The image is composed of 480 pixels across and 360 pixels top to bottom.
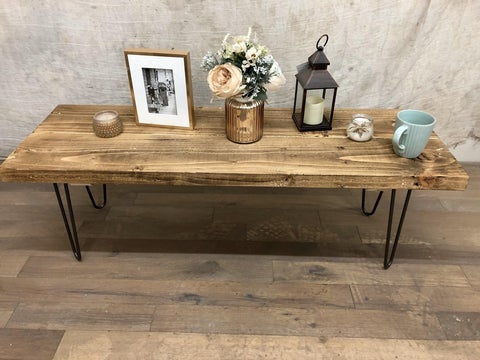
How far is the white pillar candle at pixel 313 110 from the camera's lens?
137cm

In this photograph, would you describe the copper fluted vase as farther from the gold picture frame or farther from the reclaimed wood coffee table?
the gold picture frame

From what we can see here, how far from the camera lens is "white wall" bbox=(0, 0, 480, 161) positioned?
1666 millimetres

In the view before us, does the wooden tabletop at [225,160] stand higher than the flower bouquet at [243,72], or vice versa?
the flower bouquet at [243,72]

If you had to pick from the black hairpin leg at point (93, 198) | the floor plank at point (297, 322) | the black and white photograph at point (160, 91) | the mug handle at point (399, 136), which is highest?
the black and white photograph at point (160, 91)

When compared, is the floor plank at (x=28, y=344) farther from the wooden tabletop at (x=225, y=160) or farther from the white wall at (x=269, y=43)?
the white wall at (x=269, y=43)

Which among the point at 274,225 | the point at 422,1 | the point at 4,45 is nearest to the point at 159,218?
the point at 274,225

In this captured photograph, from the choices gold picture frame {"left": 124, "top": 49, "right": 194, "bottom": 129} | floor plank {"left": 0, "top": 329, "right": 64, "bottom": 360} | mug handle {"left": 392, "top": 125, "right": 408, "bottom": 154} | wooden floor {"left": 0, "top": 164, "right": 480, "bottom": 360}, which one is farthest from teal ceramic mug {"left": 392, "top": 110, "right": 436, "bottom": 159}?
floor plank {"left": 0, "top": 329, "right": 64, "bottom": 360}

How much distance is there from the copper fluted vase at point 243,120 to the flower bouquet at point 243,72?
3 cm

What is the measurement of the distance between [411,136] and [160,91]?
2.86 ft

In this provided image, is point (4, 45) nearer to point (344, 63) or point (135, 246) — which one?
point (135, 246)

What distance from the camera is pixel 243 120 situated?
1294 millimetres

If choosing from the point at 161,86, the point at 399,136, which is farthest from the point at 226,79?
the point at 399,136

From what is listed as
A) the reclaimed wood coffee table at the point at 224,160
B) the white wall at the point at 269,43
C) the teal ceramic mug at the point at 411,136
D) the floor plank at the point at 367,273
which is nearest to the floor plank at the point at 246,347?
the floor plank at the point at 367,273

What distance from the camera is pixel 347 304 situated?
4.55ft
